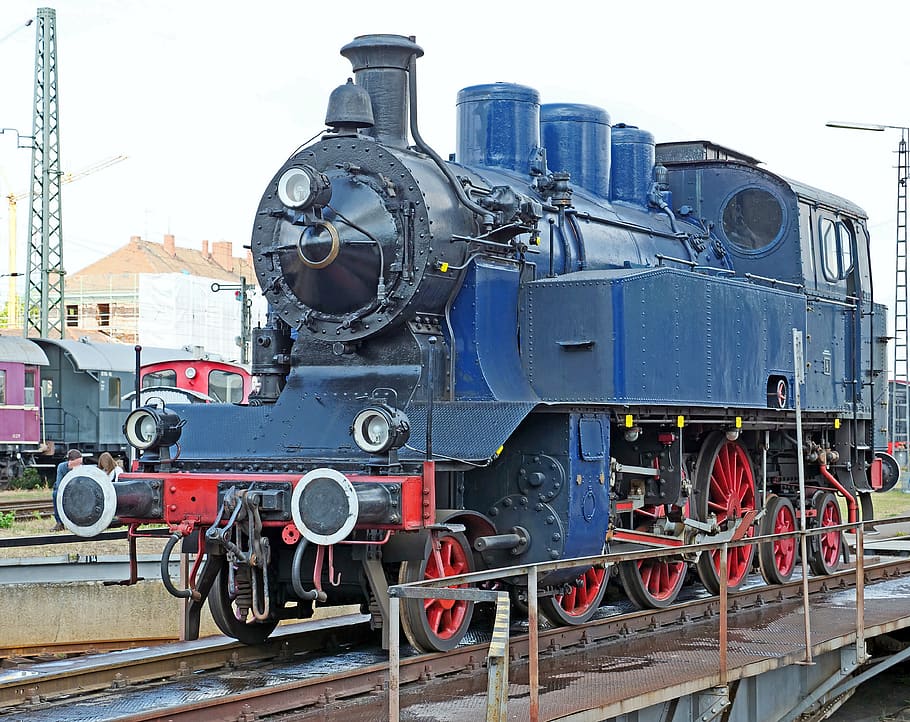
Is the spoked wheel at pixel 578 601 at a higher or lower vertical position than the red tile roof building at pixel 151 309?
lower

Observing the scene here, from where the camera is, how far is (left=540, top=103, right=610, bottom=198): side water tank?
10859 mm

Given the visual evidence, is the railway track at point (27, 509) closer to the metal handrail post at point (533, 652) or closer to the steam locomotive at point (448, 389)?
the steam locomotive at point (448, 389)

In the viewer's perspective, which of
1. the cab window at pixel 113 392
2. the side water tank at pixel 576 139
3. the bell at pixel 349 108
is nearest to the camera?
the bell at pixel 349 108

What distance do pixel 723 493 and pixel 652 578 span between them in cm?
141

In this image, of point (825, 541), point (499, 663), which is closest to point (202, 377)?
point (825, 541)

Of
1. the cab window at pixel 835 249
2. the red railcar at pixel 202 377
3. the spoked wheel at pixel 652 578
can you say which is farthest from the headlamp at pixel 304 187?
the red railcar at pixel 202 377

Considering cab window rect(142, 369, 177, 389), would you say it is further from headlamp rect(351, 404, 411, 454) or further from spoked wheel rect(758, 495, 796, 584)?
headlamp rect(351, 404, 411, 454)

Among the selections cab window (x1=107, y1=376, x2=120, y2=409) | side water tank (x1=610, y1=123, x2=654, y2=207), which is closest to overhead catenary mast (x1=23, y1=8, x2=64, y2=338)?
cab window (x1=107, y1=376, x2=120, y2=409)

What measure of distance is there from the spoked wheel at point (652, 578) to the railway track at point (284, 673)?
0.29 metres

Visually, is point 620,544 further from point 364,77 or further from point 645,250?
point 364,77

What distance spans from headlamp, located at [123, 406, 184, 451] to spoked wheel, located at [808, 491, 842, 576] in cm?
725

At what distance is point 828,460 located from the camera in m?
13.2

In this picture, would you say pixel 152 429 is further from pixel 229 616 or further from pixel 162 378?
pixel 162 378

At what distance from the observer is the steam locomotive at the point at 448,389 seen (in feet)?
25.4
